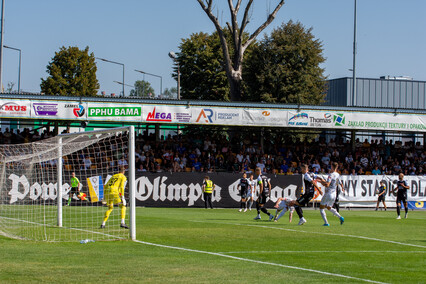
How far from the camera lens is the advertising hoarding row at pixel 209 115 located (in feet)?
113

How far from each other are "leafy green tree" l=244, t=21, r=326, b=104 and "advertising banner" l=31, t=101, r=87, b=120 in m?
21.7

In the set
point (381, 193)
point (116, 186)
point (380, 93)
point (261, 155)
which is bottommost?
point (381, 193)

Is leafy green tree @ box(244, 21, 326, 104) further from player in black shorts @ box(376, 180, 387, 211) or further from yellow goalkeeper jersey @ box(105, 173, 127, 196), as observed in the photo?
yellow goalkeeper jersey @ box(105, 173, 127, 196)

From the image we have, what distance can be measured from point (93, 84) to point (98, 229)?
5714 cm

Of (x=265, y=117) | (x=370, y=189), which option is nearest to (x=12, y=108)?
(x=265, y=117)

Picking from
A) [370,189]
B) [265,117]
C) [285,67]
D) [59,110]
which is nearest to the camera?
[59,110]

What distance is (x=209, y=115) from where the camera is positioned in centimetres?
3675

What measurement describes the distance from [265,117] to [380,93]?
116ft

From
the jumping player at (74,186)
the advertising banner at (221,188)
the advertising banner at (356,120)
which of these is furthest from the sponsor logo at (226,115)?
the jumping player at (74,186)

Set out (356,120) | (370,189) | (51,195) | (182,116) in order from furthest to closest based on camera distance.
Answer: (356,120) < (182,116) < (370,189) < (51,195)

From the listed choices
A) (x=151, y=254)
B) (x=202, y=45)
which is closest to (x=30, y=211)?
(x=151, y=254)

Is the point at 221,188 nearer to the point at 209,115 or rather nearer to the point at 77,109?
the point at 209,115

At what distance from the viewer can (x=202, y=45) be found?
65.8 metres

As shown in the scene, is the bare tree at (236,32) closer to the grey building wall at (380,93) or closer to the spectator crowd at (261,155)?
the spectator crowd at (261,155)
